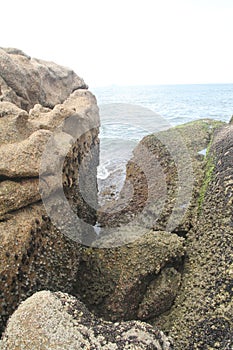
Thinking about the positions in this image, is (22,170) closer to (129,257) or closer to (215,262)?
(129,257)

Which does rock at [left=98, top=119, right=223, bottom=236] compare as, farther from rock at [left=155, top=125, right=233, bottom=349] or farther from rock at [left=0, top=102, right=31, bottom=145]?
rock at [left=0, top=102, right=31, bottom=145]

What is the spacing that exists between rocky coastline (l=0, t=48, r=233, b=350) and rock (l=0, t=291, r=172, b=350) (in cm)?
1

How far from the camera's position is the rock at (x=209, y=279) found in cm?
432

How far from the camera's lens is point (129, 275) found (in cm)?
→ 518

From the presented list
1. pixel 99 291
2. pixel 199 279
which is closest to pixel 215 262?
pixel 199 279

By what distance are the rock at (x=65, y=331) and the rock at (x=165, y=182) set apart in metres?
2.68

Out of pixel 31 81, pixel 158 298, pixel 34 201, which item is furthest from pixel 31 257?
pixel 31 81

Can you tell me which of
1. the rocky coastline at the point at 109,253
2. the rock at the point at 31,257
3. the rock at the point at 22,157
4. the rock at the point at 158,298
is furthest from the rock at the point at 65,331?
the rock at the point at 22,157

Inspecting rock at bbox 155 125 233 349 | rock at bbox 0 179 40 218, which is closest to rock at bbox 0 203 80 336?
rock at bbox 0 179 40 218

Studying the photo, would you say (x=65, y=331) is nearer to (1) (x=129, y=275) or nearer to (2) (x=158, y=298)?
(1) (x=129, y=275)

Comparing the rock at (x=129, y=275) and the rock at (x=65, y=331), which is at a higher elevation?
the rock at (x=65, y=331)

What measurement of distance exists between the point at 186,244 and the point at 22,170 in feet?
10.2

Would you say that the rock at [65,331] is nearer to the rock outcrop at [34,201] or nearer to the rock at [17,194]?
the rock outcrop at [34,201]

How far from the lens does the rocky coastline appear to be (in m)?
3.79
